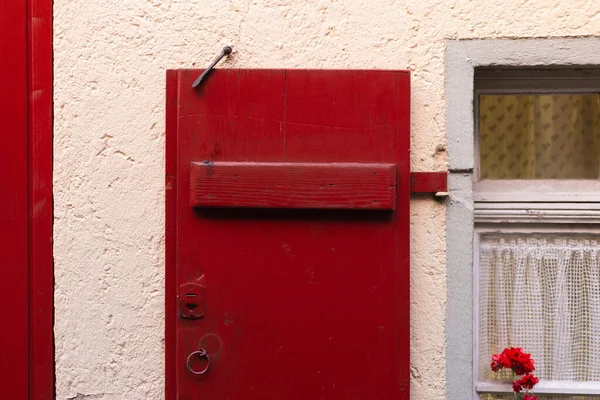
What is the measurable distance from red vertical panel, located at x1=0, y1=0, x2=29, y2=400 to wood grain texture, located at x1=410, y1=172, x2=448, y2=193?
1542mm

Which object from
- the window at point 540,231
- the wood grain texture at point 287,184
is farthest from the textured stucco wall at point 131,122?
the window at point 540,231

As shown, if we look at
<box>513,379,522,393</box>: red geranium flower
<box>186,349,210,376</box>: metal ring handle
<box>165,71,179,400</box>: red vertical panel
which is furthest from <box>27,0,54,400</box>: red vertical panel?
<box>513,379,522,393</box>: red geranium flower

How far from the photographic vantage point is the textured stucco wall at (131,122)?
2107 millimetres

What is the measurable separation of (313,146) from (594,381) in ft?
4.94

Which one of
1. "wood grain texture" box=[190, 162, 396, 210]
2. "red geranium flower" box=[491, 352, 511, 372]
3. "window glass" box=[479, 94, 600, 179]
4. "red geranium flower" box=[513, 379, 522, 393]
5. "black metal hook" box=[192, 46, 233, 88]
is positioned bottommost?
"red geranium flower" box=[513, 379, 522, 393]

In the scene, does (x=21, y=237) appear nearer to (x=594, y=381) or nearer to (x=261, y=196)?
(x=261, y=196)

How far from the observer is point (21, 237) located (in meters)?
2.13

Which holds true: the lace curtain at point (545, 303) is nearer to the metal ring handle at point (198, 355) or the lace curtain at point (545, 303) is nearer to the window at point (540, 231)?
the window at point (540, 231)

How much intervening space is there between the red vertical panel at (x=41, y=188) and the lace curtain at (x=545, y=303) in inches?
69.4

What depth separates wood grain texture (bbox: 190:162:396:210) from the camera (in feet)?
6.41

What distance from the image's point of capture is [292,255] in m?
2.01

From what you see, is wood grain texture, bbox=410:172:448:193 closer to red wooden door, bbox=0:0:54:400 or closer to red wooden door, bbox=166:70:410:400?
red wooden door, bbox=166:70:410:400

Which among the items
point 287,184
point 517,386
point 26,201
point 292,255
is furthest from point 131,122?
point 517,386

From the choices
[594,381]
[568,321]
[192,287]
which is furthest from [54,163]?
[594,381]
